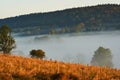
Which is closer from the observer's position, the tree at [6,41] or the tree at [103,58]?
the tree at [6,41]

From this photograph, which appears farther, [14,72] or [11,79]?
[14,72]

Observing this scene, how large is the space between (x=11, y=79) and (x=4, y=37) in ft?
312

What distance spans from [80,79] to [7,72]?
2.77 meters

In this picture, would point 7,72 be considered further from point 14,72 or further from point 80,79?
point 80,79

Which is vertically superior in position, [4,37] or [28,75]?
[4,37]

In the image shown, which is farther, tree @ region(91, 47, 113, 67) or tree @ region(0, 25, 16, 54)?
tree @ region(91, 47, 113, 67)

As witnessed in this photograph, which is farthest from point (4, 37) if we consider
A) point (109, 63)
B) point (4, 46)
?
point (109, 63)

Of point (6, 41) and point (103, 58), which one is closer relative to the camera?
point (6, 41)

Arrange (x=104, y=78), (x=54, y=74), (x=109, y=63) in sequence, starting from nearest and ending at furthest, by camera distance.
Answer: (x=54, y=74) < (x=104, y=78) < (x=109, y=63)

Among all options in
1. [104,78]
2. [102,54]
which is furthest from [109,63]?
[104,78]

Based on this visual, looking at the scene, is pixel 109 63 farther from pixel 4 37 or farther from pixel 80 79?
pixel 80 79

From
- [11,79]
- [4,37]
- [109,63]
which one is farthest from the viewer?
[109,63]

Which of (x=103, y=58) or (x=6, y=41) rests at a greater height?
(x=103, y=58)

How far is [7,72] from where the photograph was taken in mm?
16172
